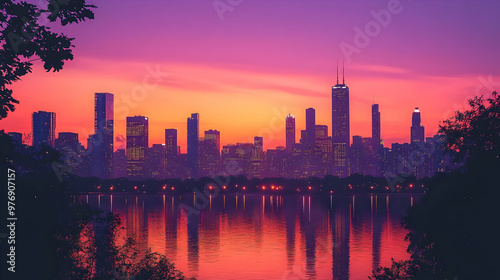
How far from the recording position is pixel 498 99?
2909cm

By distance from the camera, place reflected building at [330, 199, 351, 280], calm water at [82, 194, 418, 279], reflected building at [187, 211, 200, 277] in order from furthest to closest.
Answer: reflected building at [187, 211, 200, 277] < calm water at [82, 194, 418, 279] < reflected building at [330, 199, 351, 280]

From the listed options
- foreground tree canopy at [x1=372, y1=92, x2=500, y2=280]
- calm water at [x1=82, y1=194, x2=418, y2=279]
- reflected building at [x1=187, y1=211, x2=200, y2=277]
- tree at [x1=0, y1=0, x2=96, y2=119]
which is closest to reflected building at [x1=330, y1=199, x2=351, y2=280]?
calm water at [x1=82, y1=194, x2=418, y2=279]

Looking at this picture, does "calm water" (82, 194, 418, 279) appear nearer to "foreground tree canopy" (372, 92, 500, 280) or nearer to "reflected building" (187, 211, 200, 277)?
"reflected building" (187, 211, 200, 277)

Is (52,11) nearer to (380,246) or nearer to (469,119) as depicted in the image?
(469,119)

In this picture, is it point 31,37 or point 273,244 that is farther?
point 273,244

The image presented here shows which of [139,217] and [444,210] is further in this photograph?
[139,217]

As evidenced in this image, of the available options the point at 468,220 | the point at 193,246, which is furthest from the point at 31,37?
the point at 193,246

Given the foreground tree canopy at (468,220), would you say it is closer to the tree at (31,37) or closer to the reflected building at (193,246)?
the tree at (31,37)

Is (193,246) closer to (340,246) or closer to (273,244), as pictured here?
(273,244)

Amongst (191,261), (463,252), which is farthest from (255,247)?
(463,252)

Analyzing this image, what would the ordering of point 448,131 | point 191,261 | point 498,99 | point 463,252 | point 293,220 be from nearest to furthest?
point 463,252, point 498,99, point 448,131, point 191,261, point 293,220

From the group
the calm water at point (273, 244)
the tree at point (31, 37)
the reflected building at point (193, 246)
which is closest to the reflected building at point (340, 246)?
the calm water at point (273, 244)

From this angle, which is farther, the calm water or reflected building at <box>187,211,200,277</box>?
reflected building at <box>187,211,200,277</box>

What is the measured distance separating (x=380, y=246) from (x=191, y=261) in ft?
138
